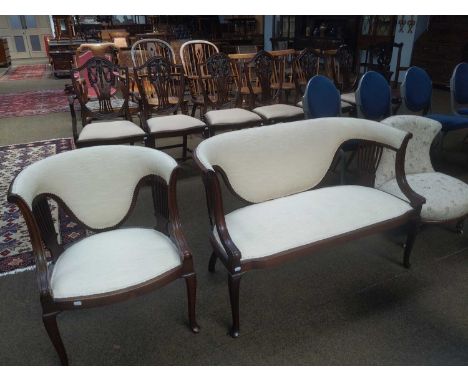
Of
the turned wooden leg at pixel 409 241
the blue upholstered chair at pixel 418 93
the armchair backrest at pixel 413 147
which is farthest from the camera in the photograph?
the blue upholstered chair at pixel 418 93

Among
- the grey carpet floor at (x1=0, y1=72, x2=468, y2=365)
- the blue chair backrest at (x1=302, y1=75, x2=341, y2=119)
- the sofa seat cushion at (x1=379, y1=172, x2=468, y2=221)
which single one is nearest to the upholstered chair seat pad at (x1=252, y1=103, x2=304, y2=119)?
the blue chair backrest at (x1=302, y1=75, x2=341, y2=119)

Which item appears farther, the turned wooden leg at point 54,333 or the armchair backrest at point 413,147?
the armchair backrest at point 413,147

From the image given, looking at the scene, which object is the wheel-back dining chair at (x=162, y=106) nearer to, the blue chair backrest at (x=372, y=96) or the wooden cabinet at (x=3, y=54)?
the blue chair backrest at (x=372, y=96)

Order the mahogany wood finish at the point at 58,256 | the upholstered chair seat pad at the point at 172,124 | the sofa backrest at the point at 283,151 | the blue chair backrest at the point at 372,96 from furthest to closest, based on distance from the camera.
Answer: the blue chair backrest at the point at 372,96, the upholstered chair seat pad at the point at 172,124, the sofa backrest at the point at 283,151, the mahogany wood finish at the point at 58,256

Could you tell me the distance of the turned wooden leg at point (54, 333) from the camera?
124 centimetres

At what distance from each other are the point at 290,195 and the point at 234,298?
2.26 feet

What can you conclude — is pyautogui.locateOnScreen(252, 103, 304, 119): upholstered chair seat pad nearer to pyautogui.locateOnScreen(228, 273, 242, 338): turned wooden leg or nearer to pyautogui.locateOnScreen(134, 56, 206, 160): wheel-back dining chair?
pyautogui.locateOnScreen(134, 56, 206, 160): wheel-back dining chair

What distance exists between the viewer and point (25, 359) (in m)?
1.45

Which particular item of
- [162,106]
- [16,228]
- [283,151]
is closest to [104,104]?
[162,106]

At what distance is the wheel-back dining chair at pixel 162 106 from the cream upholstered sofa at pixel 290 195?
1.15 m

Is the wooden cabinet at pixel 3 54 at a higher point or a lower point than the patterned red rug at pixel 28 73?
higher

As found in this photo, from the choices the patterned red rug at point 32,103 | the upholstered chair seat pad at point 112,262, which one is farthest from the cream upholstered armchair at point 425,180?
the patterned red rug at point 32,103

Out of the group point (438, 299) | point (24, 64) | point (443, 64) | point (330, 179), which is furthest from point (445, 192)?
point (24, 64)

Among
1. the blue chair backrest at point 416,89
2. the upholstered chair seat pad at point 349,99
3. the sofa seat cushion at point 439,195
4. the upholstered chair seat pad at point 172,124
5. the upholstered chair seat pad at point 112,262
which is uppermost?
the blue chair backrest at point 416,89
